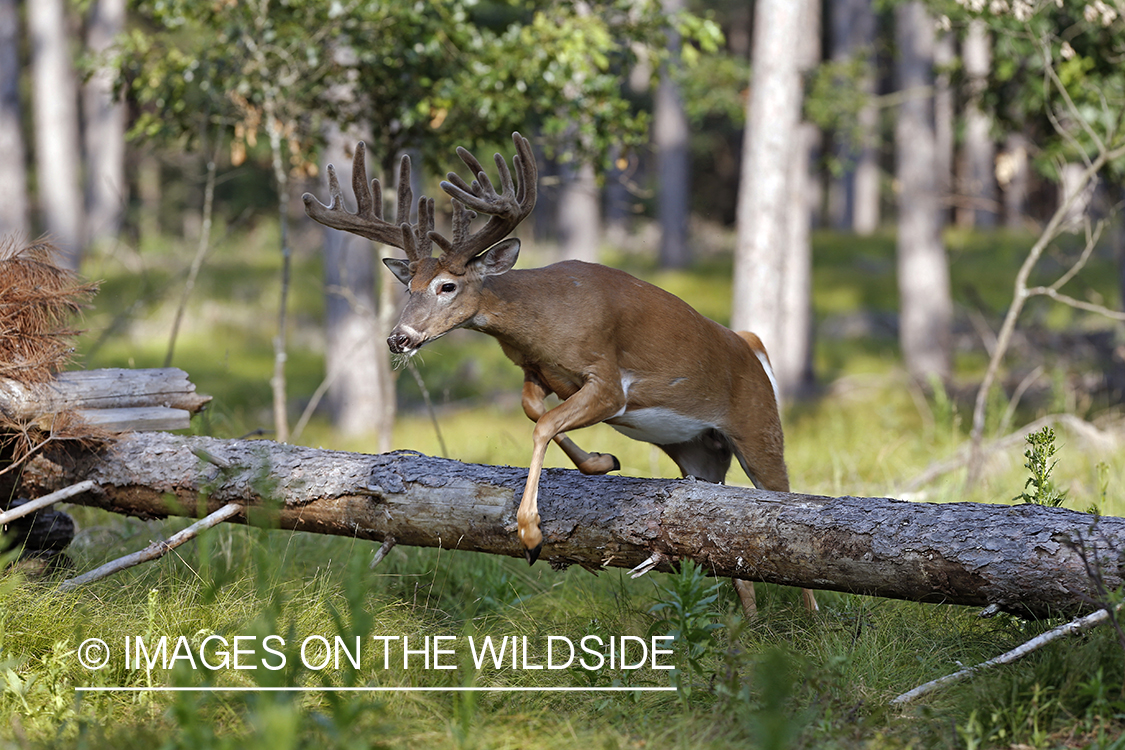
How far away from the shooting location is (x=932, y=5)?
9805 millimetres

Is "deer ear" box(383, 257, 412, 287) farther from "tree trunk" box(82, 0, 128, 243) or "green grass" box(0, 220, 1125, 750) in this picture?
"tree trunk" box(82, 0, 128, 243)

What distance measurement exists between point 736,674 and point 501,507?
131 cm

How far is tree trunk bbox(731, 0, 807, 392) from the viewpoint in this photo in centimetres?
841

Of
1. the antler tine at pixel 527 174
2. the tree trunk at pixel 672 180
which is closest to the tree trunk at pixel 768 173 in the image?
the antler tine at pixel 527 174

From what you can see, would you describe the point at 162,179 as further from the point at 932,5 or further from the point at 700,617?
the point at 700,617

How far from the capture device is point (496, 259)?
4254 millimetres

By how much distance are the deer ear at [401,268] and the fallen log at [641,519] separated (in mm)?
A: 800

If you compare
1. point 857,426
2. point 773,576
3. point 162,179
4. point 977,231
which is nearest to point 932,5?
point 857,426

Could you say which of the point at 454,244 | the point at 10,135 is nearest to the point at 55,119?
the point at 10,135

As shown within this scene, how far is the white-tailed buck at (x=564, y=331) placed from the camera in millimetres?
4129

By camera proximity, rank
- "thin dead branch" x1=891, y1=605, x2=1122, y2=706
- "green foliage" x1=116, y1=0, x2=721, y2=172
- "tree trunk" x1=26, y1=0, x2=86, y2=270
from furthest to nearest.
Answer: "tree trunk" x1=26, y1=0, x2=86, y2=270, "green foliage" x1=116, y1=0, x2=721, y2=172, "thin dead branch" x1=891, y1=605, x2=1122, y2=706

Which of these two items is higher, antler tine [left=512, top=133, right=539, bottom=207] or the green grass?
antler tine [left=512, top=133, right=539, bottom=207]

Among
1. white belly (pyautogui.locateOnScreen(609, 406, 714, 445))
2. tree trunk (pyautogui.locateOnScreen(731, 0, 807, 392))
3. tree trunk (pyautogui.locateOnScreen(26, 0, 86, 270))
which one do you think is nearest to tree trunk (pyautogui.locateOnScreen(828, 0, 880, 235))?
tree trunk (pyautogui.locateOnScreen(731, 0, 807, 392))

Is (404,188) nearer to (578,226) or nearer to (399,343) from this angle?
(399,343)
